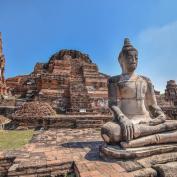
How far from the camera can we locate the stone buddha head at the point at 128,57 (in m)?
4.80

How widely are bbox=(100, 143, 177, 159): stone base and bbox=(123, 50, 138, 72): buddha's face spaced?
1909 millimetres

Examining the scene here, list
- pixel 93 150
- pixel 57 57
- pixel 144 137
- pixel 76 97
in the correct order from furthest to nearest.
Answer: pixel 57 57
pixel 76 97
pixel 93 150
pixel 144 137

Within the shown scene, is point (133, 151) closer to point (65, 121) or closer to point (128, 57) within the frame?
point (128, 57)

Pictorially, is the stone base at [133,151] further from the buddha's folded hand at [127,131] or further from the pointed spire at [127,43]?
the pointed spire at [127,43]

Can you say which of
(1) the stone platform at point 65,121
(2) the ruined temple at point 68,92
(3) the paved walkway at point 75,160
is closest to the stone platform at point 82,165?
(3) the paved walkway at point 75,160

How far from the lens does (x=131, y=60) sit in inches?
189

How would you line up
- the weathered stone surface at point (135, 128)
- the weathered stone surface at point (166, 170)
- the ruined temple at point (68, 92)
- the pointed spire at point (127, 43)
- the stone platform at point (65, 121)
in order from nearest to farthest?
1. the weathered stone surface at point (166, 170)
2. the weathered stone surface at point (135, 128)
3. the pointed spire at point (127, 43)
4. the stone platform at point (65, 121)
5. the ruined temple at point (68, 92)

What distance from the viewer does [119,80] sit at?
4926mm

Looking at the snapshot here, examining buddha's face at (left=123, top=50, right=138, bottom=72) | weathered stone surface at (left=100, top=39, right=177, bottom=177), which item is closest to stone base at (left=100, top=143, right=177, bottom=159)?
weathered stone surface at (left=100, top=39, right=177, bottom=177)

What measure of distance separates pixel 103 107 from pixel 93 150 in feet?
34.3

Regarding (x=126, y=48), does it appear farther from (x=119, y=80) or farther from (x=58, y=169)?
(x=58, y=169)

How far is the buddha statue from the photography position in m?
3.83

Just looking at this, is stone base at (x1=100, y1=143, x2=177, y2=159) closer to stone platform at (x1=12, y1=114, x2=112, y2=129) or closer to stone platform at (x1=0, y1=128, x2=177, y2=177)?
stone platform at (x1=0, y1=128, x2=177, y2=177)

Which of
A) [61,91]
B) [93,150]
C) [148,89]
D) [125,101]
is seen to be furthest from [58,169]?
[61,91]
